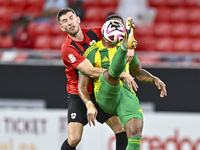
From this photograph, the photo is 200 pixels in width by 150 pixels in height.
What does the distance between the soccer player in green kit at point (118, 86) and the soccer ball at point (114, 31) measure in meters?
0.07

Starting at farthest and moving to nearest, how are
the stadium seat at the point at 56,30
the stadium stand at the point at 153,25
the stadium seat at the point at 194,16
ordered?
the stadium seat at the point at 56,30 → the stadium seat at the point at 194,16 → the stadium stand at the point at 153,25

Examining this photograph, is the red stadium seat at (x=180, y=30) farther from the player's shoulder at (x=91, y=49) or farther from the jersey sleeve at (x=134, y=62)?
the player's shoulder at (x=91, y=49)

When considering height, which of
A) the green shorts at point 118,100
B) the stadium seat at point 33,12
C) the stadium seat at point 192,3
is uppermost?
the stadium seat at point 192,3

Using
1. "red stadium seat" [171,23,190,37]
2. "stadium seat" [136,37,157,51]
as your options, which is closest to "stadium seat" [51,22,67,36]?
"stadium seat" [136,37,157,51]

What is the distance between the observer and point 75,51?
4.81m

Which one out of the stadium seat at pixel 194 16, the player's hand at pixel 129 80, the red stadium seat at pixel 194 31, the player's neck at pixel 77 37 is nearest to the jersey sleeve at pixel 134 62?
the player's hand at pixel 129 80

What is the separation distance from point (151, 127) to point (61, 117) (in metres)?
1.54

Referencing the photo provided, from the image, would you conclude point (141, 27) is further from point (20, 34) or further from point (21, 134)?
point (21, 134)

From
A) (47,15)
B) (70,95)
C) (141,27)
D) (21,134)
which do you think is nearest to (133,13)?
(141,27)

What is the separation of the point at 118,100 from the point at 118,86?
0.20 m

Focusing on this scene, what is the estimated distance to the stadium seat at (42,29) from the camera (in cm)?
934

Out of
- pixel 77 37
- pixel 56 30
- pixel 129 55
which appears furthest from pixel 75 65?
pixel 56 30

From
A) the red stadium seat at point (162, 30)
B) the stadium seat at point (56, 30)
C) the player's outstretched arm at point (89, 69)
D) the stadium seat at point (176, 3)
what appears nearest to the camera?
the player's outstretched arm at point (89, 69)

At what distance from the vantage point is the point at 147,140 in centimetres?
686
